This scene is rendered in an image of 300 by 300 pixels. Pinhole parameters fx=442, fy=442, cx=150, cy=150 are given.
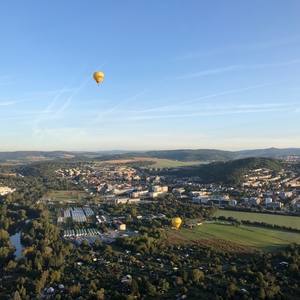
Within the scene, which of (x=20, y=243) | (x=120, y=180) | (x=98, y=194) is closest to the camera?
(x=20, y=243)

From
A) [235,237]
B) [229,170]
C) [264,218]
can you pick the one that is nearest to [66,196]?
[264,218]

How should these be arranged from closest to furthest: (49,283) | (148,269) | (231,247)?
(49,283) < (148,269) < (231,247)

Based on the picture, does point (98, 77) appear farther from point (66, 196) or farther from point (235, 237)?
point (66, 196)

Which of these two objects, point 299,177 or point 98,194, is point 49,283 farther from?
point 299,177

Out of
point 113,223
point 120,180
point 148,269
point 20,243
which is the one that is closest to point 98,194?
point 120,180

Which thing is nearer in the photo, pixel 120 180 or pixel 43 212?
pixel 43 212

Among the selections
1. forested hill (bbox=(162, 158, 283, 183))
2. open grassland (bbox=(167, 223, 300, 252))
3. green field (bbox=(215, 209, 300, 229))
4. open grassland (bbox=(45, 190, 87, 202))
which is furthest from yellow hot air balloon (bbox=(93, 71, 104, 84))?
forested hill (bbox=(162, 158, 283, 183))
